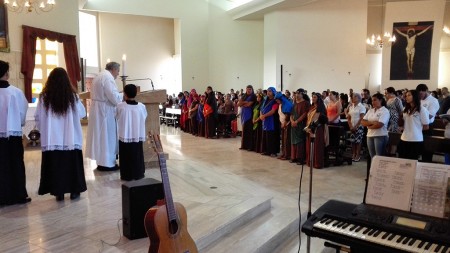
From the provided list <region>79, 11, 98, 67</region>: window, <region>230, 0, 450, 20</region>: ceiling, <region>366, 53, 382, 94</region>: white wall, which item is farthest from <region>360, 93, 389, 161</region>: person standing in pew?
<region>366, 53, 382, 94</region>: white wall

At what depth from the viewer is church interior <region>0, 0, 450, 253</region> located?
148 inches

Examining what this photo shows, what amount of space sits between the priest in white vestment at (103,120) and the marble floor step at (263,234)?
2633mm

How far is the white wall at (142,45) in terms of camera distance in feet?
61.6

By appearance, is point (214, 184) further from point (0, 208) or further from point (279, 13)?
point (279, 13)

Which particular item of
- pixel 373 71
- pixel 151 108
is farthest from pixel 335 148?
pixel 373 71

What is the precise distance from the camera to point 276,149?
874 cm

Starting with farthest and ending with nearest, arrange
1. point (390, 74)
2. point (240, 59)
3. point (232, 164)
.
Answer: point (240, 59)
point (390, 74)
point (232, 164)

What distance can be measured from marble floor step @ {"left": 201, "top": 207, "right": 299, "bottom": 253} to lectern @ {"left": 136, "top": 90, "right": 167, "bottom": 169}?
2.44 meters

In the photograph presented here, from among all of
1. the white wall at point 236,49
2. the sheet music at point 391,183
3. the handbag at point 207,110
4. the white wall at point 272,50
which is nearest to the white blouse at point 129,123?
the sheet music at point 391,183

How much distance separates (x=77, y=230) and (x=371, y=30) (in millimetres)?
20207

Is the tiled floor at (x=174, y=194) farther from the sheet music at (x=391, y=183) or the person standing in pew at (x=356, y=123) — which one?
the sheet music at (x=391, y=183)

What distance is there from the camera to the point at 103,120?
572 cm

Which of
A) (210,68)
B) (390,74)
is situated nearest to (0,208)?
(390,74)

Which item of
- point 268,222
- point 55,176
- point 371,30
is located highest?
point 371,30
